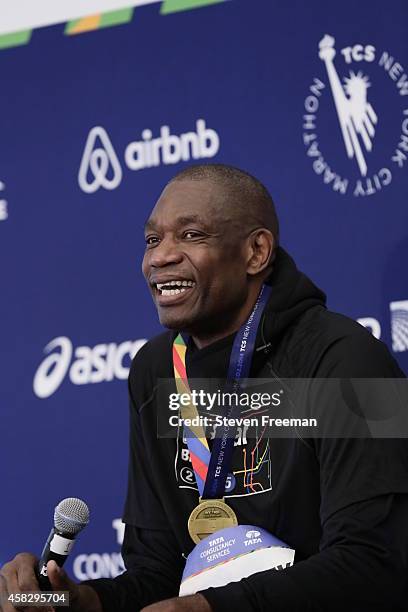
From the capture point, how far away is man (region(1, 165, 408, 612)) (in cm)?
199

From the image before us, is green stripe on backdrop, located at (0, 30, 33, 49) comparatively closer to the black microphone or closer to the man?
the man

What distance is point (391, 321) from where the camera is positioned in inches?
112

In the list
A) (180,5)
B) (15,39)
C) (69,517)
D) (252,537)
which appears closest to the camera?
(69,517)

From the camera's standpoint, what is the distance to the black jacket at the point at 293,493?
1968 mm

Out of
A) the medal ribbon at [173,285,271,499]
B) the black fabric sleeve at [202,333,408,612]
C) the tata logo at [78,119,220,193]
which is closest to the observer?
the black fabric sleeve at [202,333,408,612]

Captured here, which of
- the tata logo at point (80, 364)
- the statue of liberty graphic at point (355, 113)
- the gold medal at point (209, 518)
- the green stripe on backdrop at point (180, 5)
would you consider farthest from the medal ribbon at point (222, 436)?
the green stripe on backdrop at point (180, 5)

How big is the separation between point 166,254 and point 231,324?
208 millimetres

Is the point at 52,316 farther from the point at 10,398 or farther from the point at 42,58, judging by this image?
the point at 42,58

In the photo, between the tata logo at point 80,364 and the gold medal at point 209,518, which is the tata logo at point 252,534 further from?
the tata logo at point 80,364

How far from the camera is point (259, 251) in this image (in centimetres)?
239

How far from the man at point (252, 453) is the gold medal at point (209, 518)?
18mm

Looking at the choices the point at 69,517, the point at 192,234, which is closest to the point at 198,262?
the point at 192,234

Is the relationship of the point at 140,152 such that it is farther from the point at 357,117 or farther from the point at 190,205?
the point at 190,205

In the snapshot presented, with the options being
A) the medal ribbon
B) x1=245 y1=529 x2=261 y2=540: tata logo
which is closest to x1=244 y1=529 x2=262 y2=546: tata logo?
x1=245 y1=529 x2=261 y2=540: tata logo
